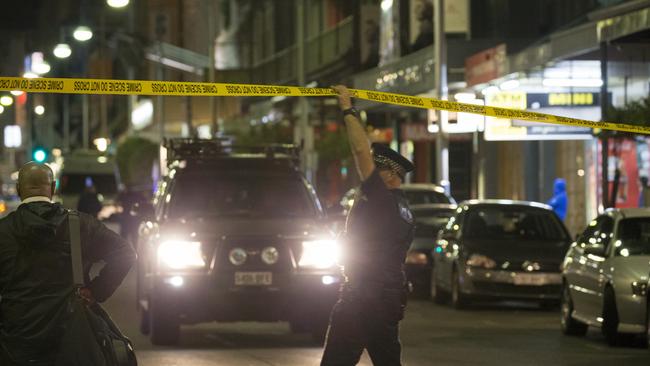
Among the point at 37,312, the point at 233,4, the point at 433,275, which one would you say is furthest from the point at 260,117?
the point at 37,312

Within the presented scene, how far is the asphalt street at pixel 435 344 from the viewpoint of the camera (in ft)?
48.0

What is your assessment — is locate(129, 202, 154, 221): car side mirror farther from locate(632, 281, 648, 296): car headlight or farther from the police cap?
the police cap

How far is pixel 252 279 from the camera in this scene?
1557 cm

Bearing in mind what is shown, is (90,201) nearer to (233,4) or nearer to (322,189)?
(322,189)

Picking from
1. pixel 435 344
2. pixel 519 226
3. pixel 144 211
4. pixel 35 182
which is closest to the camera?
pixel 35 182

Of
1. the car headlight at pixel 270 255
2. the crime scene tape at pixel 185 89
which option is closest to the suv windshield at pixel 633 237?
the crime scene tape at pixel 185 89

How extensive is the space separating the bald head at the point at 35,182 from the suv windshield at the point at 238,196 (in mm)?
8402

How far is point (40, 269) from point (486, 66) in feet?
74.1

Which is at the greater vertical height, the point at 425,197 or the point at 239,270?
the point at 425,197

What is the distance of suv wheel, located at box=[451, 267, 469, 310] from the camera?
21328 millimetres

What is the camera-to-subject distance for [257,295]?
15.5 m

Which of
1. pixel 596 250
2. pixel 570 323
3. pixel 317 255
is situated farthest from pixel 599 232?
pixel 317 255

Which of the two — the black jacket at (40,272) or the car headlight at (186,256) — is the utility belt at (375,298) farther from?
the car headlight at (186,256)

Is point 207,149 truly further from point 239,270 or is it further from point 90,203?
point 90,203
